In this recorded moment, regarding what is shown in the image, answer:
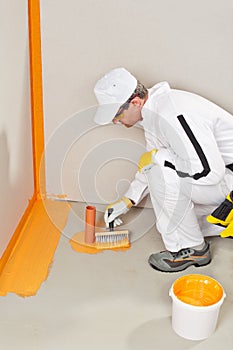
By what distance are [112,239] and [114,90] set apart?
62 centimetres

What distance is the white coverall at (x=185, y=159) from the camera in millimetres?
1923

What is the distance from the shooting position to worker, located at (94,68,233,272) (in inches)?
76.1

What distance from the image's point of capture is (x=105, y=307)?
1.90 meters

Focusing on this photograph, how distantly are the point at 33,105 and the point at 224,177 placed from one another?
2.83 ft

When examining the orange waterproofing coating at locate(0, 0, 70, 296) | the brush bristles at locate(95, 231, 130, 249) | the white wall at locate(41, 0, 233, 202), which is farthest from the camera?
the brush bristles at locate(95, 231, 130, 249)

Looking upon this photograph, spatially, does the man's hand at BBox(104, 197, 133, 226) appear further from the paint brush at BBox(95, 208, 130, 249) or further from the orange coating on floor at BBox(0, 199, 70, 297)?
the orange coating on floor at BBox(0, 199, 70, 297)

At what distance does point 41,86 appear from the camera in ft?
7.68

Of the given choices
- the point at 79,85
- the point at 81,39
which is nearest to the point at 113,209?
the point at 79,85

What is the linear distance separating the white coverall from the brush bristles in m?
0.19

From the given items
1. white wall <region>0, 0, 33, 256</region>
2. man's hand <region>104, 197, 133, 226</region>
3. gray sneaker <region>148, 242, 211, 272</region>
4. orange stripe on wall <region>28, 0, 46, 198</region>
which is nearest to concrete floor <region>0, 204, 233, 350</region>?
gray sneaker <region>148, 242, 211, 272</region>

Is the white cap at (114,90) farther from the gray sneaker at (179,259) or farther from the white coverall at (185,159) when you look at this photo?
the gray sneaker at (179,259)

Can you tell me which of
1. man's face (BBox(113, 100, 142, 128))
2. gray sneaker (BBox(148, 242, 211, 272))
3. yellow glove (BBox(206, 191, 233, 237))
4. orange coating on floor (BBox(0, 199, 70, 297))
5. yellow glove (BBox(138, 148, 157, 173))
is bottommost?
Answer: orange coating on floor (BBox(0, 199, 70, 297))

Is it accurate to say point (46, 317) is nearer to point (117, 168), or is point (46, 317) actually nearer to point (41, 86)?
point (117, 168)

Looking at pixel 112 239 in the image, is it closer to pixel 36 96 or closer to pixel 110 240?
pixel 110 240
